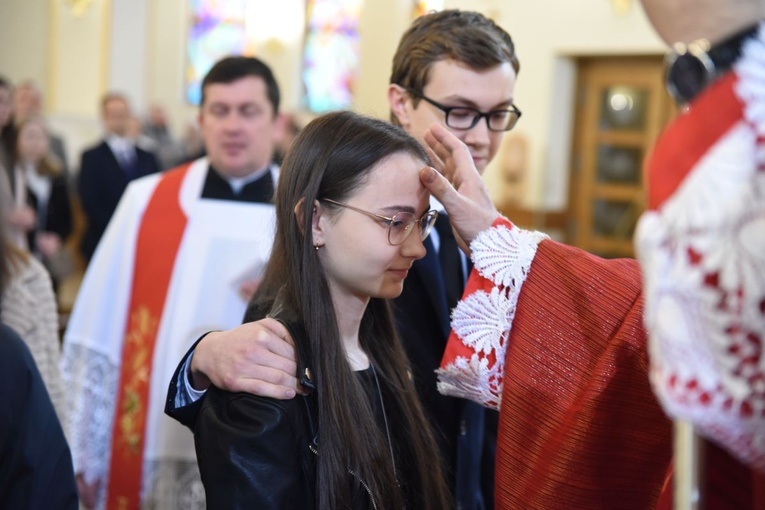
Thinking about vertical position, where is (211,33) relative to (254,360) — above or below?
above

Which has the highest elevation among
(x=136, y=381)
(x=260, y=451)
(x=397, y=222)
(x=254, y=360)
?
(x=397, y=222)

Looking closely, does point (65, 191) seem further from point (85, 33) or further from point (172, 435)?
point (85, 33)

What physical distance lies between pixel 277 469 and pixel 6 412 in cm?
54

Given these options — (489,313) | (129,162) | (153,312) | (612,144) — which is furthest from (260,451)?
(612,144)

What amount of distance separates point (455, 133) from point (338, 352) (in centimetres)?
71

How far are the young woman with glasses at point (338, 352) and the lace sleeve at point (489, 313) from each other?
125 mm

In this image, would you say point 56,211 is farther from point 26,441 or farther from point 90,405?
point 26,441

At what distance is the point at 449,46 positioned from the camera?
216 cm

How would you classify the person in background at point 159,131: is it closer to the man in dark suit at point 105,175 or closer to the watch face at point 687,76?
the man in dark suit at point 105,175

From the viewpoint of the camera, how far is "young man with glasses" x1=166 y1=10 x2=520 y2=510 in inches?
81.8

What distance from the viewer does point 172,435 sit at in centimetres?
296

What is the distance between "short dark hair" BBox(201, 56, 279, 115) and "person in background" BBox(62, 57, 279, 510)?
14 centimetres

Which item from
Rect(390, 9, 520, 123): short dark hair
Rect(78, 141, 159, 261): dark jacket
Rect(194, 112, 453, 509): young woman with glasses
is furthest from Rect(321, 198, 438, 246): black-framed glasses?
Rect(78, 141, 159, 261): dark jacket

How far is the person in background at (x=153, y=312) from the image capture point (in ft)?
9.76
